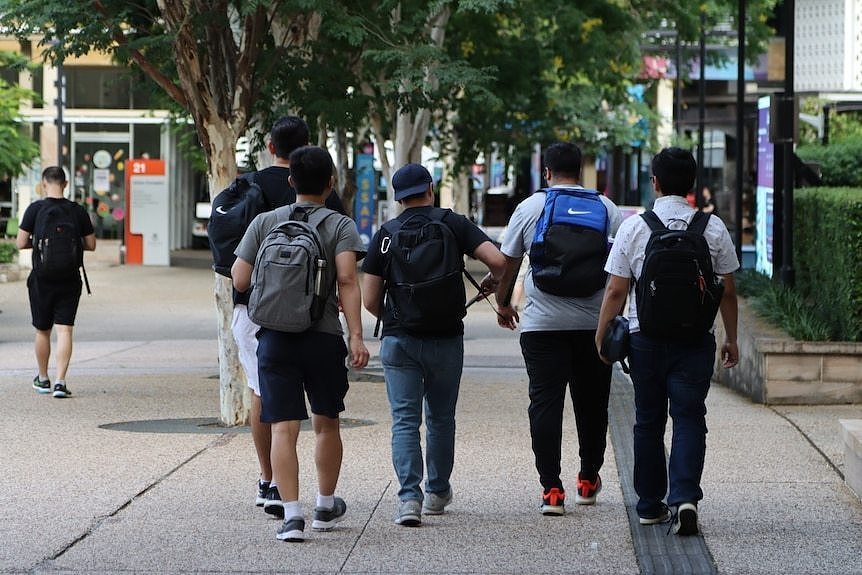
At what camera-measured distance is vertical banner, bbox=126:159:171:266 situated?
34.9m

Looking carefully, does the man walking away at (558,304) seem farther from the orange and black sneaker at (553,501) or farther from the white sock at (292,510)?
Answer: the white sock at (292,510)

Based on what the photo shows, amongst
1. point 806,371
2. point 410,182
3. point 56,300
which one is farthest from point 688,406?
point 56,300

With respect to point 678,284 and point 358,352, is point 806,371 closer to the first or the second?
point 678,284

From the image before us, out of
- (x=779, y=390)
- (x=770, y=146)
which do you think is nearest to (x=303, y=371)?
(x=779, y=390)

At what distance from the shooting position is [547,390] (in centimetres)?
712

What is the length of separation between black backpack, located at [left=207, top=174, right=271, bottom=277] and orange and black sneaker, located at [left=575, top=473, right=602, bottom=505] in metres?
1.87

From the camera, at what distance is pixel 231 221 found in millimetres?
Result: 7266

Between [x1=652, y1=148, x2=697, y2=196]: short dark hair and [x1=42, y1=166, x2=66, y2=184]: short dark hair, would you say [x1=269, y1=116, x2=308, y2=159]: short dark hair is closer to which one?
[x1=652, y1=148, x2=697, y2=196]: short dark hair

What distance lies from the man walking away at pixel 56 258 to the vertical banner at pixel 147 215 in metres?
22.8

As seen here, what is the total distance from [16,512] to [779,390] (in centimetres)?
601

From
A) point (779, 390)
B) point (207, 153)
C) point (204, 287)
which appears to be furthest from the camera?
point (204, 287)

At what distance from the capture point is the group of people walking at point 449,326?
21.7ft

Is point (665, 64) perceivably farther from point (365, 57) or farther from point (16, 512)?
point (16, 512)

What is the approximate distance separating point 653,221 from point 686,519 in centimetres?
124
